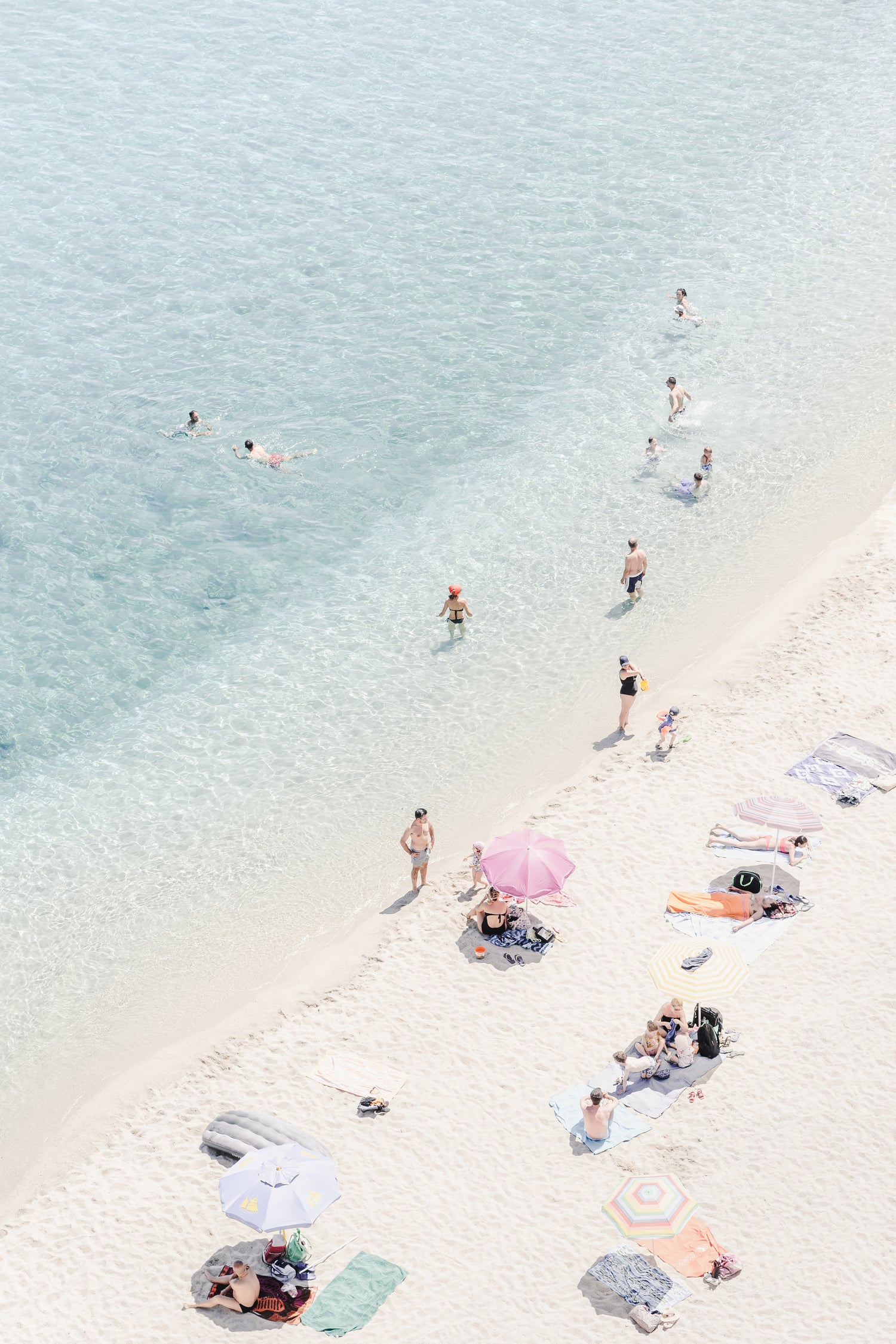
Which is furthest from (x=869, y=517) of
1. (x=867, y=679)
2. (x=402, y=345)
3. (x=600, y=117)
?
(x=600, y=117)

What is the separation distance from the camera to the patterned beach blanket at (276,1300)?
50.5 ft

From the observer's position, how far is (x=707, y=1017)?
17875 millimetres

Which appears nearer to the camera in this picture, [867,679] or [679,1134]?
[679,1134]

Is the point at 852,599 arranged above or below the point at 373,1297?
above

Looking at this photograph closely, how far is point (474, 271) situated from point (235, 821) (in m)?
20.0

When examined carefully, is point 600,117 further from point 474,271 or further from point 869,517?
point 869,517

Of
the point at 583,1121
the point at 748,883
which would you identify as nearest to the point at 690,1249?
the point at 583,1121

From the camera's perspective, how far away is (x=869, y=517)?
28.6 metres

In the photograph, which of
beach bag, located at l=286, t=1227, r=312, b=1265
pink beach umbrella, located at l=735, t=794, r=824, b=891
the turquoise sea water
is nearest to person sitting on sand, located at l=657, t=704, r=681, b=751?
the turquoise sea water

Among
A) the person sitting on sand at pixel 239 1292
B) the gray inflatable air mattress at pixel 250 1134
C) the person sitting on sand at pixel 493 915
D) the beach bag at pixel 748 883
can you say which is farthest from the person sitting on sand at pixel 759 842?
the person sitting on sand at pixel 239 1292

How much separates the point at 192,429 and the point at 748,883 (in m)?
18.2

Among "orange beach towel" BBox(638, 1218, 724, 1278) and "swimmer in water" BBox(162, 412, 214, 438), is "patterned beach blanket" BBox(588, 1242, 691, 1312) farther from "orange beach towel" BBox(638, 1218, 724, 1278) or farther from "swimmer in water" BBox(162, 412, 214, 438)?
"swimmer in water" BBox(162, 412, 214, 438)

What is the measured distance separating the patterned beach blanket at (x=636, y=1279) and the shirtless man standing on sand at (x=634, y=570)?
45.0 ft

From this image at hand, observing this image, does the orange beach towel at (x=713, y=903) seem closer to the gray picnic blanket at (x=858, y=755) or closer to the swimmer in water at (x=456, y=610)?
the gray picnic blanket at (x=858, y=755)
